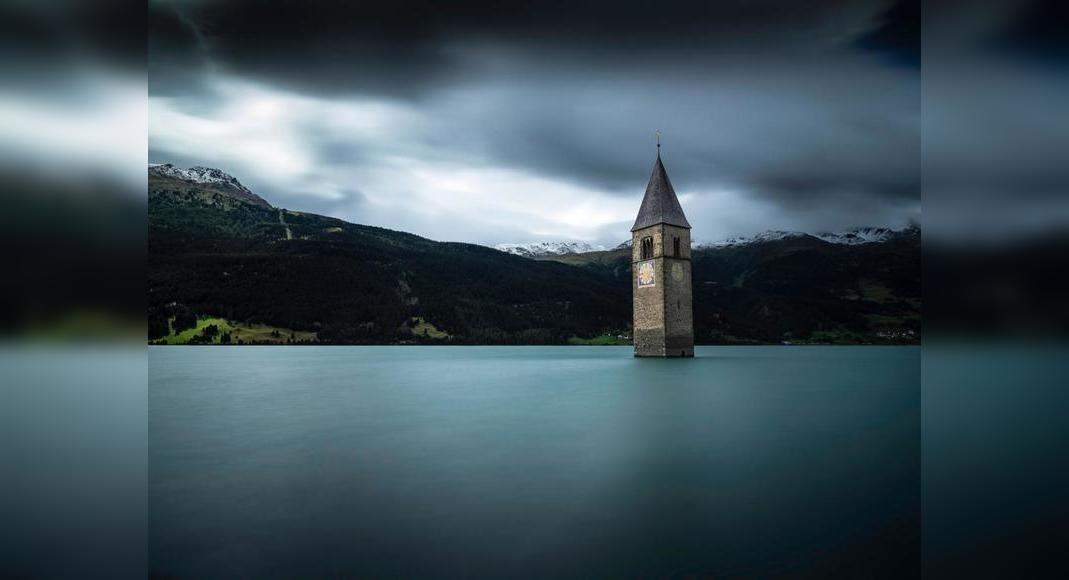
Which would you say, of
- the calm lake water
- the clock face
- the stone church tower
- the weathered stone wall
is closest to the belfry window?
the stone church tower

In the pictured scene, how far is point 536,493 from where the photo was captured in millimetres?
10320

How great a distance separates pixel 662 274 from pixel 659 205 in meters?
7.47

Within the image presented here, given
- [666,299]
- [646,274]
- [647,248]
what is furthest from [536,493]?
[647,248]

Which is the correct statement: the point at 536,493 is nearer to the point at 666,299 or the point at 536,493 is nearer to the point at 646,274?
the point at 666,299

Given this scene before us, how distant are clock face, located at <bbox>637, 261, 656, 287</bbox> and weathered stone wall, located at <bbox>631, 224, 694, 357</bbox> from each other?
1.35ft

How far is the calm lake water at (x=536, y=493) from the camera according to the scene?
7.20 metres

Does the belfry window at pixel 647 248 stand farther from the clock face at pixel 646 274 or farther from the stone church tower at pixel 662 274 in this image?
the clock face at pixel 646 274

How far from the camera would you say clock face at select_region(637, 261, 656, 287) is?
56672 millimetres

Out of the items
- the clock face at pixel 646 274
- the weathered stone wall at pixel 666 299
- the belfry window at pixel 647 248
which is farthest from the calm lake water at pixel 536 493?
the belfry window at pixel 647 248

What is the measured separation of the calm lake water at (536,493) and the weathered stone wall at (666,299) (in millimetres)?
33798

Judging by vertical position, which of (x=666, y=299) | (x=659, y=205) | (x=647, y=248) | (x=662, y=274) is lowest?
(x=666, y=299)

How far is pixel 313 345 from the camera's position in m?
156

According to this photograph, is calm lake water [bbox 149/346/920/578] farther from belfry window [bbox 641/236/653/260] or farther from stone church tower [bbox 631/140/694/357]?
belfry window [bbox 641/236/653/260]

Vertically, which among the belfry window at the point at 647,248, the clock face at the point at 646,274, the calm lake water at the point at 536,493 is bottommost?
the calm lake water at the point at 536,493
